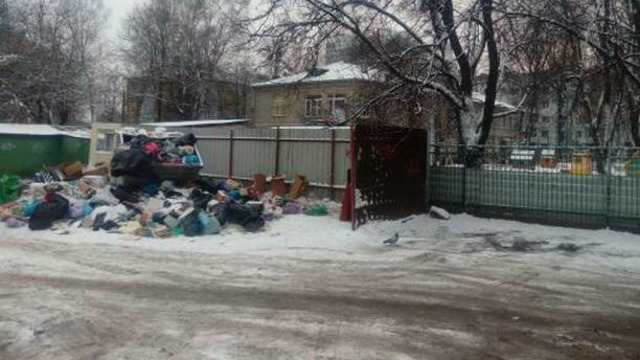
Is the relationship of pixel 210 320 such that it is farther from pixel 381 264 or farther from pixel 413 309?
pixel 381 264

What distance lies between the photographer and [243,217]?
11.9 metres

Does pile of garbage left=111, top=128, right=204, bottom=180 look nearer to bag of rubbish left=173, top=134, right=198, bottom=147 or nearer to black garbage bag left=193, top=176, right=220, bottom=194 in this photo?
bag of rubbish left=173, top=134, right=198, bottom=147

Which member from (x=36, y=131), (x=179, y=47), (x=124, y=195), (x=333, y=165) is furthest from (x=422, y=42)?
(x=179, y=47)

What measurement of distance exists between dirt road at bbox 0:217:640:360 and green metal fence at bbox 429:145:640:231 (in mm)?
2364

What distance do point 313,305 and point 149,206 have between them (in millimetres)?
7653

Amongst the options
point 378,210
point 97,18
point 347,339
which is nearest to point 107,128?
point 378,210

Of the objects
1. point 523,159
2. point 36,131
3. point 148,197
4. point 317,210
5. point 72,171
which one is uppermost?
point 36,131

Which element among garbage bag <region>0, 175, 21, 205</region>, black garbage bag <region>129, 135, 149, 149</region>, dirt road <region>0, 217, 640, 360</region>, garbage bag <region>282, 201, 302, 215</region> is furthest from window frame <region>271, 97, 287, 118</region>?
dirt road <region>0, 217, 640, 360</region>

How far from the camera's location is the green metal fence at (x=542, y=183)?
1171 centimetres

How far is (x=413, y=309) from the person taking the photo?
6496 millimetres

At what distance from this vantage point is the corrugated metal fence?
15773 millimetres

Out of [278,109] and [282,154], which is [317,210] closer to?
[282,154]

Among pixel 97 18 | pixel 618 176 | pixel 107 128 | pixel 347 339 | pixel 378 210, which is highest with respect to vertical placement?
pixel 97 18

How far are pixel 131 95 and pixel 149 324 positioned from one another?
50406 mm
